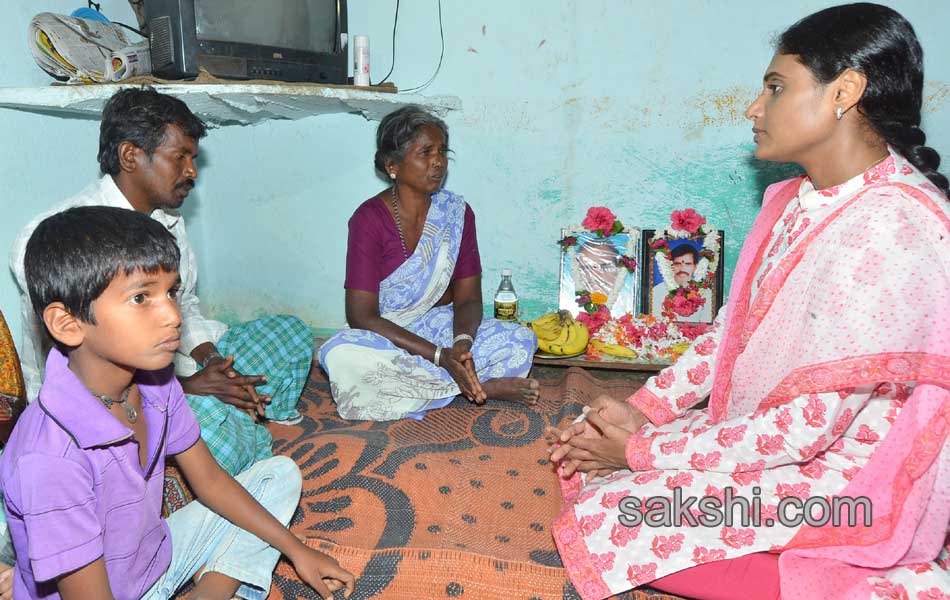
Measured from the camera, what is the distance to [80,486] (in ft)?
4.52

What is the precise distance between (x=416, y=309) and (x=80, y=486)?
2068 millimetres

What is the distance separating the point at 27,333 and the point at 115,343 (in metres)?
1.19

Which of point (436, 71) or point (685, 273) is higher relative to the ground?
point (436, 71)

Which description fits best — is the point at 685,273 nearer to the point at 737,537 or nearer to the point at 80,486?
the point at 737,537

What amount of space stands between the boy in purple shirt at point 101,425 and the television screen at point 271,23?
66.2 inches

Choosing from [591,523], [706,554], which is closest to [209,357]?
[591,523]

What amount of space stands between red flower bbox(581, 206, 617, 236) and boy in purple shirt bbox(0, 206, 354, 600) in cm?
252

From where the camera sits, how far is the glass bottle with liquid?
3.72 metres

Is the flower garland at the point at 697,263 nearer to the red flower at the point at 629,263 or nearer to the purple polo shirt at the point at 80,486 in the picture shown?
the red flower at the point at 629,263

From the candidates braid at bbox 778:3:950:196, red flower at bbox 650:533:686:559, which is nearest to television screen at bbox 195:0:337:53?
braid at bbox 778:3:950:196

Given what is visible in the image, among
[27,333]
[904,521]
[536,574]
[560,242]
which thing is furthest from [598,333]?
[27,333]

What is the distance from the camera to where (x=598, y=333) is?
12.2 feet

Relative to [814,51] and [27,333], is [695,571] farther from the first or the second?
[27,333]

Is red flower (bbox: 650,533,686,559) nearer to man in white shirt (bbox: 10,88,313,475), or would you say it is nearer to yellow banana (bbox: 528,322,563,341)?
man in white shirt (bbox: 10,88,313,475)
